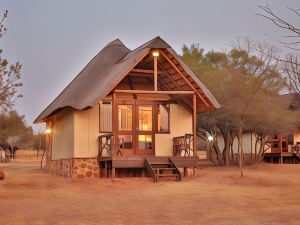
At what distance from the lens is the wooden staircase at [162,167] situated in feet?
57.4

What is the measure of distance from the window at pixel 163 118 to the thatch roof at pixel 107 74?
74.4 inches

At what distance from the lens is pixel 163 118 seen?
67.1ft

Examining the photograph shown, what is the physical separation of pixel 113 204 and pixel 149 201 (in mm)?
1031

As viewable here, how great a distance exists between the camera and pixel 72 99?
779 inches

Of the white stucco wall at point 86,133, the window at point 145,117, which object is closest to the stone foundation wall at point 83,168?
the white stucco wall at point 86,133

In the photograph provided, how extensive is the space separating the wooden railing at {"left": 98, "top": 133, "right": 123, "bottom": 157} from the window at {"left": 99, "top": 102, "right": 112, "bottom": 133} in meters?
0.39

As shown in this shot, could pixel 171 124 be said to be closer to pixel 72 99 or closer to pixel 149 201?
pixel 72 99

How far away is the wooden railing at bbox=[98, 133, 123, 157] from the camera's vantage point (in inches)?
707

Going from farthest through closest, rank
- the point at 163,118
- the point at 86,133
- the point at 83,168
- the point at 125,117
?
the point at 163,118
the point at 125,117
the point at 86,133
the point at 83,168

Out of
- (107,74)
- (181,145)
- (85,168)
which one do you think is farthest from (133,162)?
(107,74)

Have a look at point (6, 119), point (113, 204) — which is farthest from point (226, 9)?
point (6, 119)

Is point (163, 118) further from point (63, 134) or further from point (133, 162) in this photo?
point (63, 134)

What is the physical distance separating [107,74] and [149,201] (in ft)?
27.4

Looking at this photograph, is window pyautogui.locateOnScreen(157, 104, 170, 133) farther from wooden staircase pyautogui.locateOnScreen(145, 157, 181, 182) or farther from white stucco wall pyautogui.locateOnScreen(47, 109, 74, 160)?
white stucco wall pyautogui.locateOnScreen(47, 109, 74, 160)
